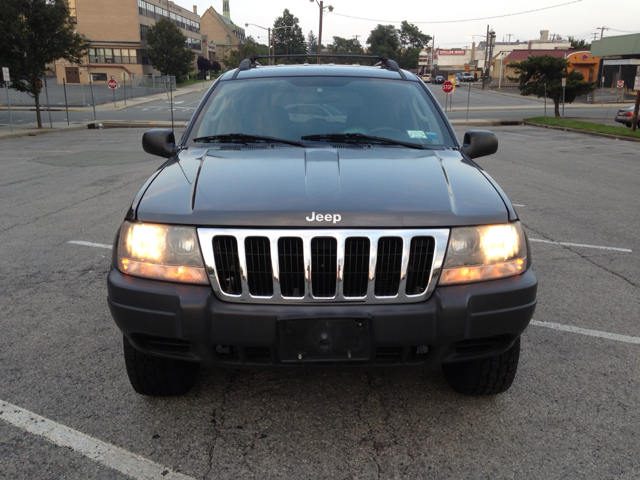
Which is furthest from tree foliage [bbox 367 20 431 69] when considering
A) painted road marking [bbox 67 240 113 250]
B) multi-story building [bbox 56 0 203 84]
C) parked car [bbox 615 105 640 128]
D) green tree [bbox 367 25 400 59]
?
painted road marking [bbox 67 240 113 250]

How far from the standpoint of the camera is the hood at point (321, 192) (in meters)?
2.38

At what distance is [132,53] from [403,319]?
7386cm

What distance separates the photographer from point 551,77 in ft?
108

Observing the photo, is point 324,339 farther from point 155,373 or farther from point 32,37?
point 32,37

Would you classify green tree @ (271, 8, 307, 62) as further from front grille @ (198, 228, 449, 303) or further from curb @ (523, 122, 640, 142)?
front grille @ (198, 228, 449, 303)

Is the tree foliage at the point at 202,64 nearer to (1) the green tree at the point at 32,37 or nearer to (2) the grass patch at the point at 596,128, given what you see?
(1) the green tree at the point at 32,37

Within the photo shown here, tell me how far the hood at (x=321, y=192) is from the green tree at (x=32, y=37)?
2301cm

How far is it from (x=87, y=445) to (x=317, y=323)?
1.20 m

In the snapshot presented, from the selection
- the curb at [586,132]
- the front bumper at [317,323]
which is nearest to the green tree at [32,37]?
the curb at [586,132]

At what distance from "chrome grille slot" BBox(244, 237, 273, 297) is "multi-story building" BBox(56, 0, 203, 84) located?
70.4 m

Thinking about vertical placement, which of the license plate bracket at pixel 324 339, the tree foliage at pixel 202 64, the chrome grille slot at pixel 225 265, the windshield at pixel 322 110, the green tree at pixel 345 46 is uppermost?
the green tree at pixel 345 46

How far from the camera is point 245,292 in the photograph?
2.38 m

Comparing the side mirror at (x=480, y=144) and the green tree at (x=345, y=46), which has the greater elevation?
the green tree at (x=345, y=46)

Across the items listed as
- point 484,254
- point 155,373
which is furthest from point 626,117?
point 155,373
